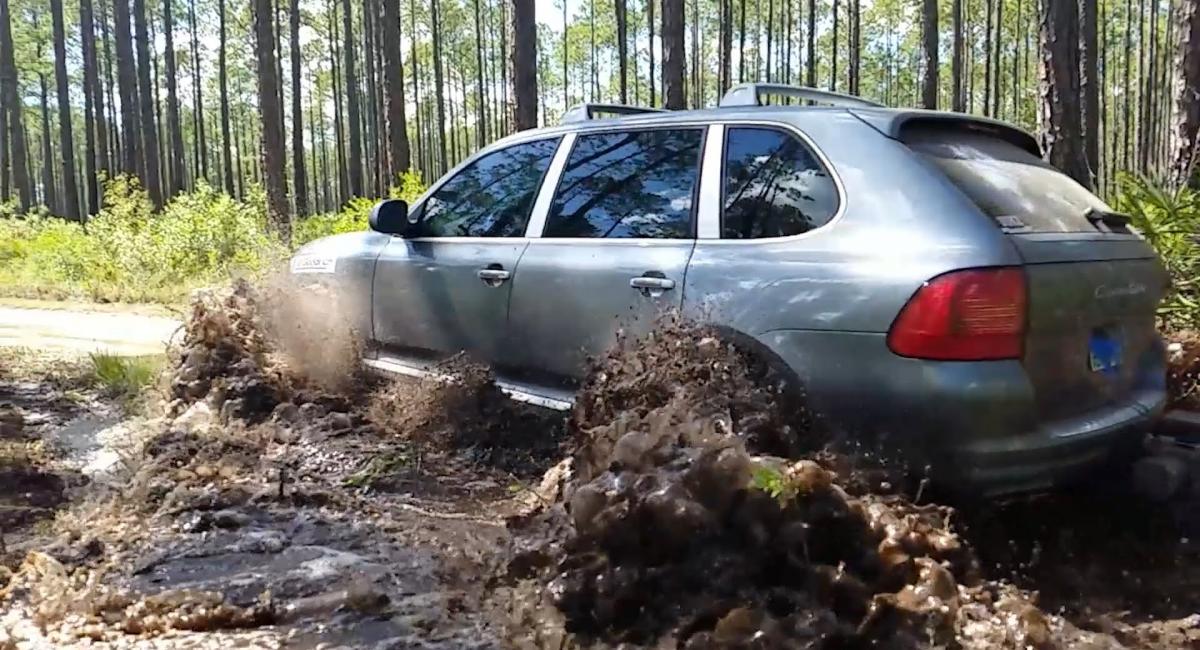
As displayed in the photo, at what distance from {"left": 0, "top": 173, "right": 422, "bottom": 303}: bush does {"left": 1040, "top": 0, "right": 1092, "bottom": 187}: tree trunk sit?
9269mm

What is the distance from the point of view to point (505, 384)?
15.6 ft

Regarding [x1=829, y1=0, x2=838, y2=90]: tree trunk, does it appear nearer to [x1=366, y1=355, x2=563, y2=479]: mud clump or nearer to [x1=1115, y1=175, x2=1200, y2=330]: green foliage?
[x1=1115, y1=175, x2=1200, y2=330]: green foliage

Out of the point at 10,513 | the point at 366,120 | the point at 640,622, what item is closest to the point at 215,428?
the point at 10,513

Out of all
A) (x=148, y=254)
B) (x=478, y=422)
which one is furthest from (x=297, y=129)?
(x=478, y=422)

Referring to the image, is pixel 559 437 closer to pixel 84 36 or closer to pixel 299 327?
pixel 299 327

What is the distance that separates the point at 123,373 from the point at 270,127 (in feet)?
30.5

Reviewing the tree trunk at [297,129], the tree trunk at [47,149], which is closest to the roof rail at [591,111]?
the tree trunk at [297,129]

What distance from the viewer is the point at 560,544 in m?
3.06

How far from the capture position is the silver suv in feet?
10.3

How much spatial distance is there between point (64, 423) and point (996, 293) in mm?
6092

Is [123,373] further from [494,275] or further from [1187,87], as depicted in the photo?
[1187,87]

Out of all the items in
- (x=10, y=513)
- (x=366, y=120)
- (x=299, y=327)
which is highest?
(x=366, y=120)

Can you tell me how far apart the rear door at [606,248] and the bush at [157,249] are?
9862 mm

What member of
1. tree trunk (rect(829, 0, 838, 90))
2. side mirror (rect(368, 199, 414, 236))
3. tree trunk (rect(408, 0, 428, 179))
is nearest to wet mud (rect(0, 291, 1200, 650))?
side mirror (rect(368, 199, 414, 236))
